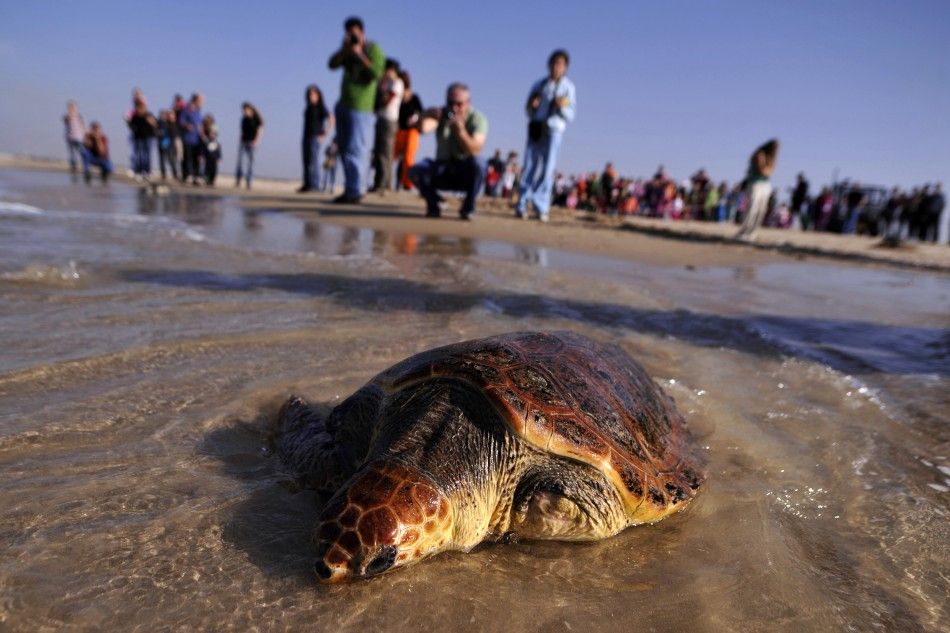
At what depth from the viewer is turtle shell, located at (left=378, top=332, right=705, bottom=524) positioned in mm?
2018

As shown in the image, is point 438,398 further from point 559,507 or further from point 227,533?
point 227,533

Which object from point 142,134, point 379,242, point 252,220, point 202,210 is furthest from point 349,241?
point 142,134

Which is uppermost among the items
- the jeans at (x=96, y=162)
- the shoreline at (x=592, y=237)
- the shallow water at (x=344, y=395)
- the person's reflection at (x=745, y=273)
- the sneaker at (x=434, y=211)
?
the jeans at (x=96, y=162)

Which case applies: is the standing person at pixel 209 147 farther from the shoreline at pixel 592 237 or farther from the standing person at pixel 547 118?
the standing person at pixel 547 118

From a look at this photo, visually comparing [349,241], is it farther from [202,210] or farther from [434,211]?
[202,210]

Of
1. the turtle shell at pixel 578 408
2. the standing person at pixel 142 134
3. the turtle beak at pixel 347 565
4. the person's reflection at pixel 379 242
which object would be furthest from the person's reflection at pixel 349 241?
the standing person at pixel 142 134

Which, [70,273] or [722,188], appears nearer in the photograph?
[70,273]

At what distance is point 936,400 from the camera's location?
3.53 meters

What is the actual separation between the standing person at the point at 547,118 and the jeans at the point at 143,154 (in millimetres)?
15599

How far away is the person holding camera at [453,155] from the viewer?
10.2 m

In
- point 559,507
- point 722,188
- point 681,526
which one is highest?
point 722,188

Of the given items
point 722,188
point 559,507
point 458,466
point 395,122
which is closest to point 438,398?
point 458,466

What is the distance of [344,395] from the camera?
9.81 feet

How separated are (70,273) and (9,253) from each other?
1.16 metres
